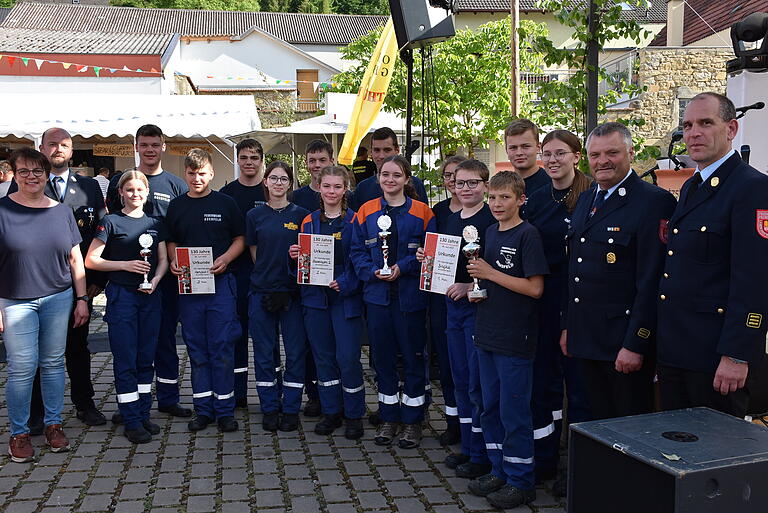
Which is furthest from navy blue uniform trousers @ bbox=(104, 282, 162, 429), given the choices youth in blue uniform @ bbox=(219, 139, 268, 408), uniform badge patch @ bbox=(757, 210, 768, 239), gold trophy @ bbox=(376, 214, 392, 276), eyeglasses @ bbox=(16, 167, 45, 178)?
uniform badge patch @ bbox=(757, 210, 768, 239)

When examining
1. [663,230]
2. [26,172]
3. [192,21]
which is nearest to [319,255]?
[26,172]

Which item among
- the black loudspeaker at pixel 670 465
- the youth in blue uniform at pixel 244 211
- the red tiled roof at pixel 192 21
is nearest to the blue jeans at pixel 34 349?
the youth in blue uniform at pixel 244 211

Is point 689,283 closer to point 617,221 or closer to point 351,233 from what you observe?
point 617,221

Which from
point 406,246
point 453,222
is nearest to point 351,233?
point 406,246

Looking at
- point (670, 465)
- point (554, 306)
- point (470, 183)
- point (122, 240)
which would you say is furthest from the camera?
point (122, 240)

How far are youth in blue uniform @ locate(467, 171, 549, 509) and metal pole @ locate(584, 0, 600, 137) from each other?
7.89 ft

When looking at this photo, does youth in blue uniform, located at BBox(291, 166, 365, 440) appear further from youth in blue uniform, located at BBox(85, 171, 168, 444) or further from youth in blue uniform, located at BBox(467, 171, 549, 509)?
youth in blue uniform, located at BBox(467, 171, 549, 509)

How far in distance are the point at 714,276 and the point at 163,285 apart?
13.5 feet

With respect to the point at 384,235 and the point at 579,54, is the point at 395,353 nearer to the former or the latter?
the point at 384,235

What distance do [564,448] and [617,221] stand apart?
198cm

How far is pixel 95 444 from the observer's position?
5.34 meters

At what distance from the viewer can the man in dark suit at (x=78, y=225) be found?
221 inches

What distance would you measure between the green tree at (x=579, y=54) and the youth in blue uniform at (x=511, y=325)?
2.35m

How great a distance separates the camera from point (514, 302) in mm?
4145
